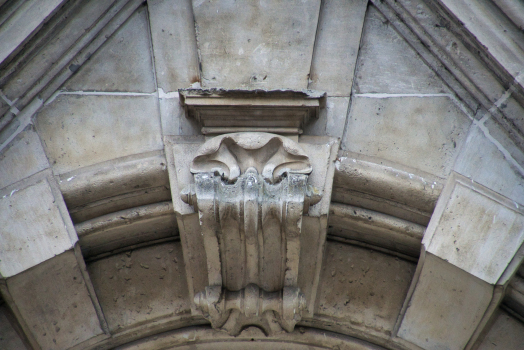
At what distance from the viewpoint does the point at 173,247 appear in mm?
1938

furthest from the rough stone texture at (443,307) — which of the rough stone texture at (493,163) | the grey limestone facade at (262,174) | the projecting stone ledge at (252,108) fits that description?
the projecting stone ledge at (252,108)

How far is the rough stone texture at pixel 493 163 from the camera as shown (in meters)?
1.65

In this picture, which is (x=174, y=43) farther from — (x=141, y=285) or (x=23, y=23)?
(x=141, y=285)

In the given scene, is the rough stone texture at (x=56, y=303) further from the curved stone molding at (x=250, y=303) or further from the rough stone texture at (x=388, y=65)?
the rough stone texture at (x=388, y=65)

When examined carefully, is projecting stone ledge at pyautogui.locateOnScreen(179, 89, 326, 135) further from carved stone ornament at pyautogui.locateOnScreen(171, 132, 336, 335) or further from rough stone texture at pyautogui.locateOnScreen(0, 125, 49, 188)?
rough stone texture at pyautogui.locateOnScreen(0, 125, 49, 188)

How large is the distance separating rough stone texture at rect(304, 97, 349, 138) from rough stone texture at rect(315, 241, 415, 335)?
0.45 metres

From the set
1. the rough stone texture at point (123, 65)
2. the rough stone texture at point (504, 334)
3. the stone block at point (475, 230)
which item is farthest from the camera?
the rough stone texture at point (123, 65)

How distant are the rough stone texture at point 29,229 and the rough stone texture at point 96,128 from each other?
0.14 metres

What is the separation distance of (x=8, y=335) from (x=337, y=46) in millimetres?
1593

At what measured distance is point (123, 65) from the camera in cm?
183

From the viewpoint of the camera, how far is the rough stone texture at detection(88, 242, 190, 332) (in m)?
1.87

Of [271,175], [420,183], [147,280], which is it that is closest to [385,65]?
[420,183]

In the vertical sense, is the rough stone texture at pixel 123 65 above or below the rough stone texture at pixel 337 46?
below

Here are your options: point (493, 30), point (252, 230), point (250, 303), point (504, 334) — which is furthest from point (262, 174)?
point (504, 334)
